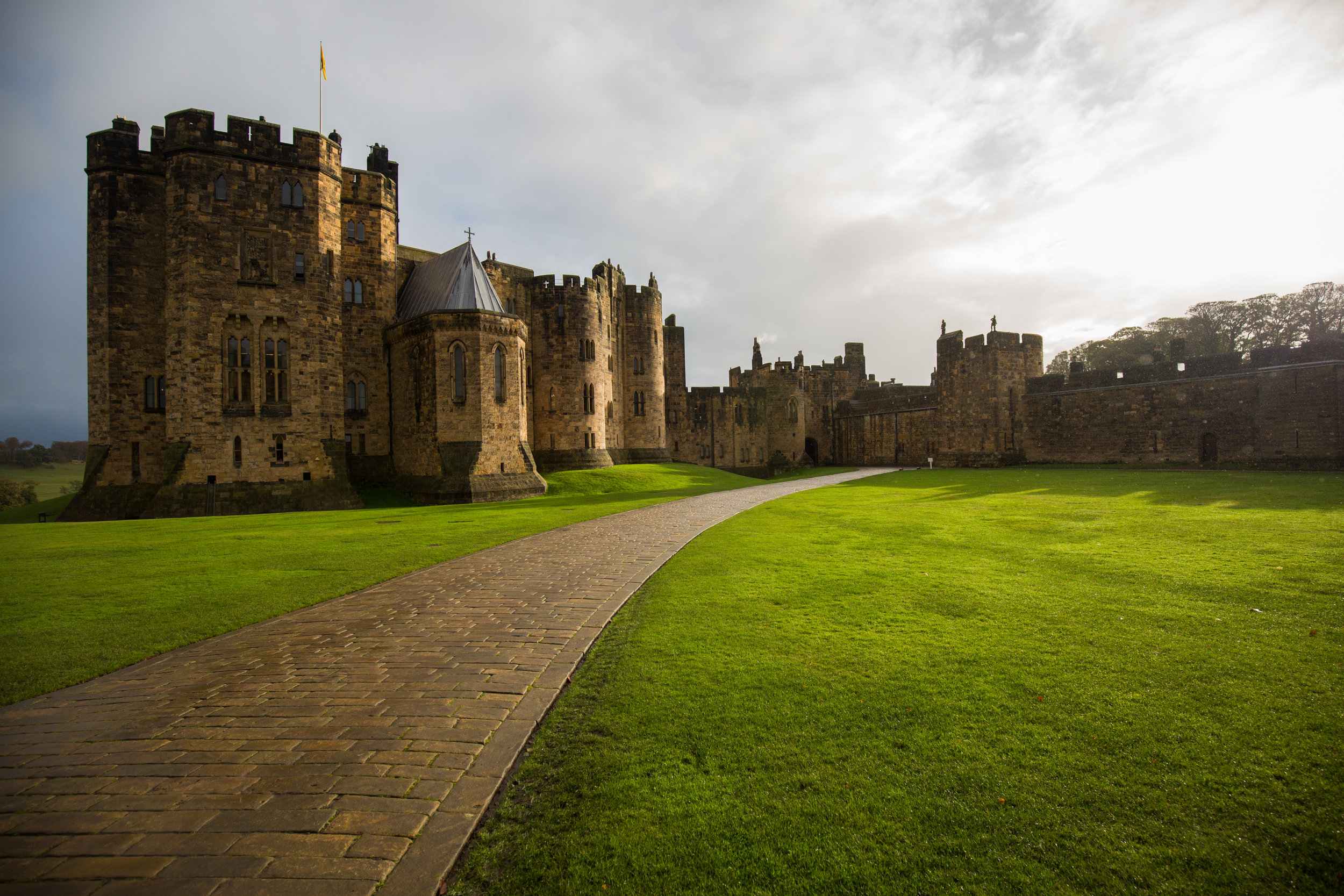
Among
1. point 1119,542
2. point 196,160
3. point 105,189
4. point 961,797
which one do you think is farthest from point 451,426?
point 961,797

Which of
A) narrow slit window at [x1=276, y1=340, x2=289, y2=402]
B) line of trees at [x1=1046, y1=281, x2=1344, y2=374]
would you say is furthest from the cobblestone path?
line of trees at [x1=1046, y1=281, x2=1344, y2=374]

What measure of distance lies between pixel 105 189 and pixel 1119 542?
37.5 metres

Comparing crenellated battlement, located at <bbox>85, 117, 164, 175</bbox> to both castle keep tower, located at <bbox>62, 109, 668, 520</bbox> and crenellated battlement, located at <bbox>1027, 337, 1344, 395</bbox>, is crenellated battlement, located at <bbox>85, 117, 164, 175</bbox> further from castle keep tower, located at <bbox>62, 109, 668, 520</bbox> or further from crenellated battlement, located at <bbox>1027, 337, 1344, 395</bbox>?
crenellated battlement, located at <bbox>1027, 337, 1344, 395</bbox>

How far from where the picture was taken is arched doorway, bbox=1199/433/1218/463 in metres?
28.8

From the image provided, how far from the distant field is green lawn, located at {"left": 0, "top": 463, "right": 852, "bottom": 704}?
39096 mm

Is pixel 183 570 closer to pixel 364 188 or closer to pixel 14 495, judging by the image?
pixel 364 188

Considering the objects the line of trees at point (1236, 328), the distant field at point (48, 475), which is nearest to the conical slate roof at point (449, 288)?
the distant field at point (48, 475)

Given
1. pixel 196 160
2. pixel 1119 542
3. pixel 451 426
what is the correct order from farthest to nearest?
1. pixel 451 426
2. pixel 196 160
3. pixel 1119 542

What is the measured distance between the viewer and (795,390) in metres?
50.5

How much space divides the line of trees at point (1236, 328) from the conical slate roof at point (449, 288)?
4146 centimetres

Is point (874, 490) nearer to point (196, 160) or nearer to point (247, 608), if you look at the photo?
point (247, 608)

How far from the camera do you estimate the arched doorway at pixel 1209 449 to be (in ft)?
94.4

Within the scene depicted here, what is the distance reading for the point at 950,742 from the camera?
3809 mm

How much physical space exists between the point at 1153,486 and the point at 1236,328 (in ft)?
138
